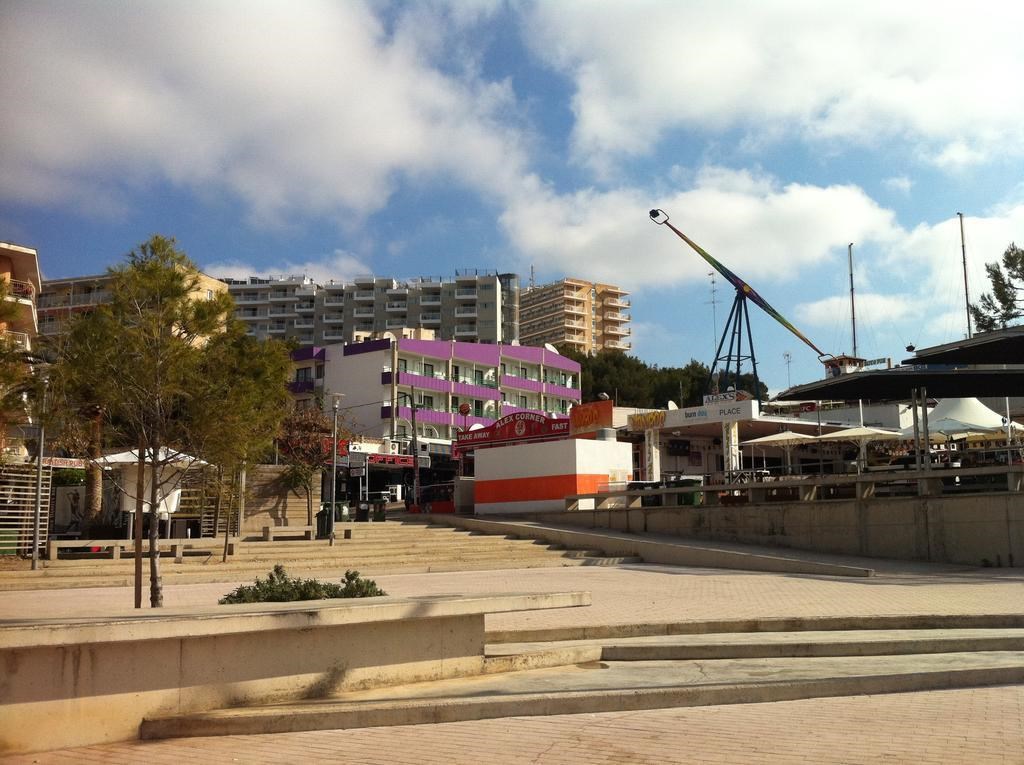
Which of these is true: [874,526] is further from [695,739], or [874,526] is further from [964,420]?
[695,739]

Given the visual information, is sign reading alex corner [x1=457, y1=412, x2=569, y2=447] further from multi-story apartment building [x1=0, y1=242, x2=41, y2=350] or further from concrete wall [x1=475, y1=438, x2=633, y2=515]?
multi-story apartment building [x1=0, y1=242, x2=41, y2=350]

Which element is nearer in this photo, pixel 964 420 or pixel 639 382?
pixel 964 420

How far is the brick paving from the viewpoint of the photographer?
5156 millimetres

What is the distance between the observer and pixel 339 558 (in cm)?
2011

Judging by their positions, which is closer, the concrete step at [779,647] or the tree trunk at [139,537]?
the concrete step at [779,647]

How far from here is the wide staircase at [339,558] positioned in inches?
642

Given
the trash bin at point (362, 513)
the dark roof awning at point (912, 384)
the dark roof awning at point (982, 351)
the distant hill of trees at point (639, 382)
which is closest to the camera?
the dark roof awning at point (982, 351)

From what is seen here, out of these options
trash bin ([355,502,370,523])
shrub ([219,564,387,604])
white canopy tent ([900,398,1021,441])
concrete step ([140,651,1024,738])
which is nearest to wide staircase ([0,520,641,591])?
trash bin ([355,502,370,523])

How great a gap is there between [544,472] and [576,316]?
11104 centimetres

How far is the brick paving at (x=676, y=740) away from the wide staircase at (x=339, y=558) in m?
11.3

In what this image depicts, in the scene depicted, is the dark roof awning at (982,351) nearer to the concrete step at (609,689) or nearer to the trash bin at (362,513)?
the concrete step at (609,689)

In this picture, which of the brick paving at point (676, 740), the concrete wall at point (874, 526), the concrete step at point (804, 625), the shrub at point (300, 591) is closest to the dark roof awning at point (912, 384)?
the concrete wall at point (874, 526)

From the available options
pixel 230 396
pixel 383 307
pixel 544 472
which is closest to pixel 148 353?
pixel 230 396

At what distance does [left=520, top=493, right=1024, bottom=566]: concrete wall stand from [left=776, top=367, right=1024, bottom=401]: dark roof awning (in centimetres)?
269
